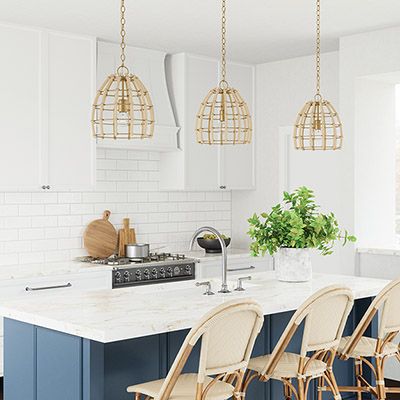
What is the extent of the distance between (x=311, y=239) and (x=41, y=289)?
6.66 ft

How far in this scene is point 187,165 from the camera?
6.50m

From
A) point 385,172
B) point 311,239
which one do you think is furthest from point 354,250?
point 311,239

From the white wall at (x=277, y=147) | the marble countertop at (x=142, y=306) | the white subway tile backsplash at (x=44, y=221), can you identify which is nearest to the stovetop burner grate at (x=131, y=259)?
the white subway tile backsplash at (x=44, y=221)

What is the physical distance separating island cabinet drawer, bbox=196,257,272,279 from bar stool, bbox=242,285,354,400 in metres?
2.58

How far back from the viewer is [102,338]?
2.88m

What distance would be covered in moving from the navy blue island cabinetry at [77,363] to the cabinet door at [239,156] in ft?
11.0

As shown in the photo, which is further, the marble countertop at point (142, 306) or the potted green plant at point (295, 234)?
the potted green plant at point (295, 234)

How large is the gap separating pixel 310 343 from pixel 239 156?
3637 millimetres

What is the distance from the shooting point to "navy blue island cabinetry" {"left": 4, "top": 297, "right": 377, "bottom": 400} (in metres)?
3.09

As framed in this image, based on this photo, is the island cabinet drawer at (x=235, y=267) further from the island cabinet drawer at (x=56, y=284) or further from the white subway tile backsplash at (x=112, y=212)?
the island cabinet drawer at (x=56, y=284)

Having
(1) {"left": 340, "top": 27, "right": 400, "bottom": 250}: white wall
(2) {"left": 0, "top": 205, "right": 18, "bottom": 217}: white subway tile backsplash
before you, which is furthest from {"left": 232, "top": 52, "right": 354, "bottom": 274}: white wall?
(2) {"left": 0, "top": 205, "right": 18, "bottom": 217}: white subway tile backsplash

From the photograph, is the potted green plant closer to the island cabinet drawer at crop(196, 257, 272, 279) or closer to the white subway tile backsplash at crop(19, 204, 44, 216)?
the island cabinet drawer at crop(196, 257, 272, 279)

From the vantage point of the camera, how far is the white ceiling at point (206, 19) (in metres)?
4.85

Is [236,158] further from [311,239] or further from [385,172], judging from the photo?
[311,239]
